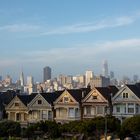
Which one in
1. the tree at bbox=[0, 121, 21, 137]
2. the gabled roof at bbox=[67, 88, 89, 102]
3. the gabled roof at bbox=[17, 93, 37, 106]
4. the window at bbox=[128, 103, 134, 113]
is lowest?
the tree at bbox=[0, 121, 21, 137]

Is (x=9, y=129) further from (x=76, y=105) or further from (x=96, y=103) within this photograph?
(x=96, y=103)

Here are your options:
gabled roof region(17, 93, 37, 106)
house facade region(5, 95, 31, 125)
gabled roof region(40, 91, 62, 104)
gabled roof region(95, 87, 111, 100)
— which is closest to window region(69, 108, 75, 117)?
gabled roof region(40, 91, 62, 104)

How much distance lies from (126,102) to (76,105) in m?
7.74

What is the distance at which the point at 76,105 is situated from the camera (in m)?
72.5

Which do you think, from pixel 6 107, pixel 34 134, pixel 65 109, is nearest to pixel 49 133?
pixel 34 134

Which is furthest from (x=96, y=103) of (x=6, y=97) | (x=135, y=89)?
(x=6, y=97)

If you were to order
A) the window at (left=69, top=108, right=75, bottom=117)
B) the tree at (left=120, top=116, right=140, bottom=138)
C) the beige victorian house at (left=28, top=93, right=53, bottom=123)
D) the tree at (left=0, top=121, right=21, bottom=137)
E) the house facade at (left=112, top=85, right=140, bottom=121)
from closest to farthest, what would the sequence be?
the tree at (left=120, top=116, right=140, bottom=138), the tree at (left=0, top=121, right=21, bottom=137), the house facade at (left=112, top=85, right=140, bottom=121), the window at (left=69, top=108, right=75, bottom=117), the beige victorian house at (left=28, top=93, right=53, bottom=123)

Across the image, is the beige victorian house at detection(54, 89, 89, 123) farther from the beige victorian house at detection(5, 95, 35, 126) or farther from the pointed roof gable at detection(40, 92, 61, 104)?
the beige victorian house at detection(5, 95, 35, 126)

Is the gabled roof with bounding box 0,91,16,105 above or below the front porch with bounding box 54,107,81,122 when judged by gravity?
above

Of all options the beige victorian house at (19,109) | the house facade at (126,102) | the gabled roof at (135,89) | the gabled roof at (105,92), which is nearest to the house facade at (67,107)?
the gabled roof at (105,92)

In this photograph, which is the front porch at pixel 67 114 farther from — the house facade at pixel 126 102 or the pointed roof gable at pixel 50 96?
the house facade at pixel 126 102

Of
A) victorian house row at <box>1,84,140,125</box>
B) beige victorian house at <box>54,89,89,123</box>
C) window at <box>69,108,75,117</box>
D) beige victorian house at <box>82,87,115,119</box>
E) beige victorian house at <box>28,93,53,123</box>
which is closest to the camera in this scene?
victorian house row at <box>1,84,140,125</box>

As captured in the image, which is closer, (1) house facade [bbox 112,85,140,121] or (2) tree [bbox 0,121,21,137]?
(2) tree [bbox 0,121,21,137]

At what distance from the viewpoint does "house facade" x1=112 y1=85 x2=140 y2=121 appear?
6854 cm
